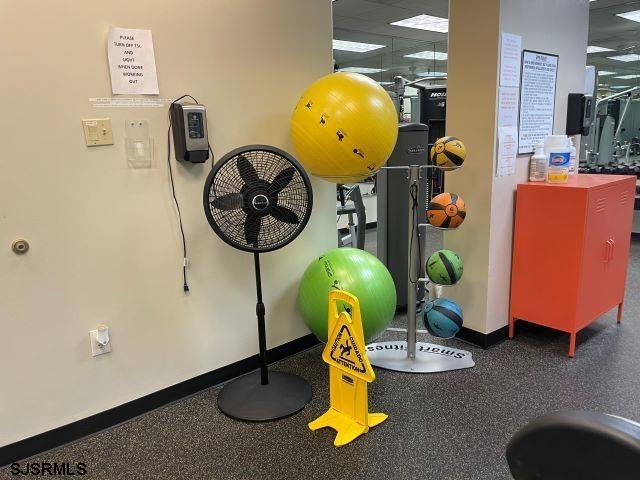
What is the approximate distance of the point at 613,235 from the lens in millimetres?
2898

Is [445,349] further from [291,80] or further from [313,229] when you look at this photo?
[291,80]

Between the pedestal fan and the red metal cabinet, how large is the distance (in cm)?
155

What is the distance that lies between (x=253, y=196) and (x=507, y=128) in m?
1.65

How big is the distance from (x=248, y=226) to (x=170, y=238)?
446 mm

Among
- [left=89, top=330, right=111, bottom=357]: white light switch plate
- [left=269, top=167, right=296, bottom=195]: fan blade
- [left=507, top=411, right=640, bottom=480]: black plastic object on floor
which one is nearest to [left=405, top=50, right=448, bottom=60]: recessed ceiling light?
[left=269, top=167, right=296, bottom=195]: fan blade

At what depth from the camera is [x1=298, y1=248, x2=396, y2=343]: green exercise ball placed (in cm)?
243

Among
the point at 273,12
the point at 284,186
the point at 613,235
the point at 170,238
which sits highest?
the point at 273,12

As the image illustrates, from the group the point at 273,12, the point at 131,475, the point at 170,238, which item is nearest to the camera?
the point at 131,475

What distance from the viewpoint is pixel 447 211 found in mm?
2348

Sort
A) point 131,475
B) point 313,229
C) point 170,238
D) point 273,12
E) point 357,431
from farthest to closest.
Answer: point 313,229, point 273,12, point 170,238, point 357,431, point 131,475

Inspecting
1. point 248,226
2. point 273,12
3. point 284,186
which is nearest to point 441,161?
point 284,186

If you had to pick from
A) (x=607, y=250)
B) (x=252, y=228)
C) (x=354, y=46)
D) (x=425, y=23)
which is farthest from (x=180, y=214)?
(x=354, y=46)

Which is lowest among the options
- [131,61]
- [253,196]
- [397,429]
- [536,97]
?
[397,429]

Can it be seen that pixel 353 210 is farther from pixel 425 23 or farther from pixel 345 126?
pixel 425 23
